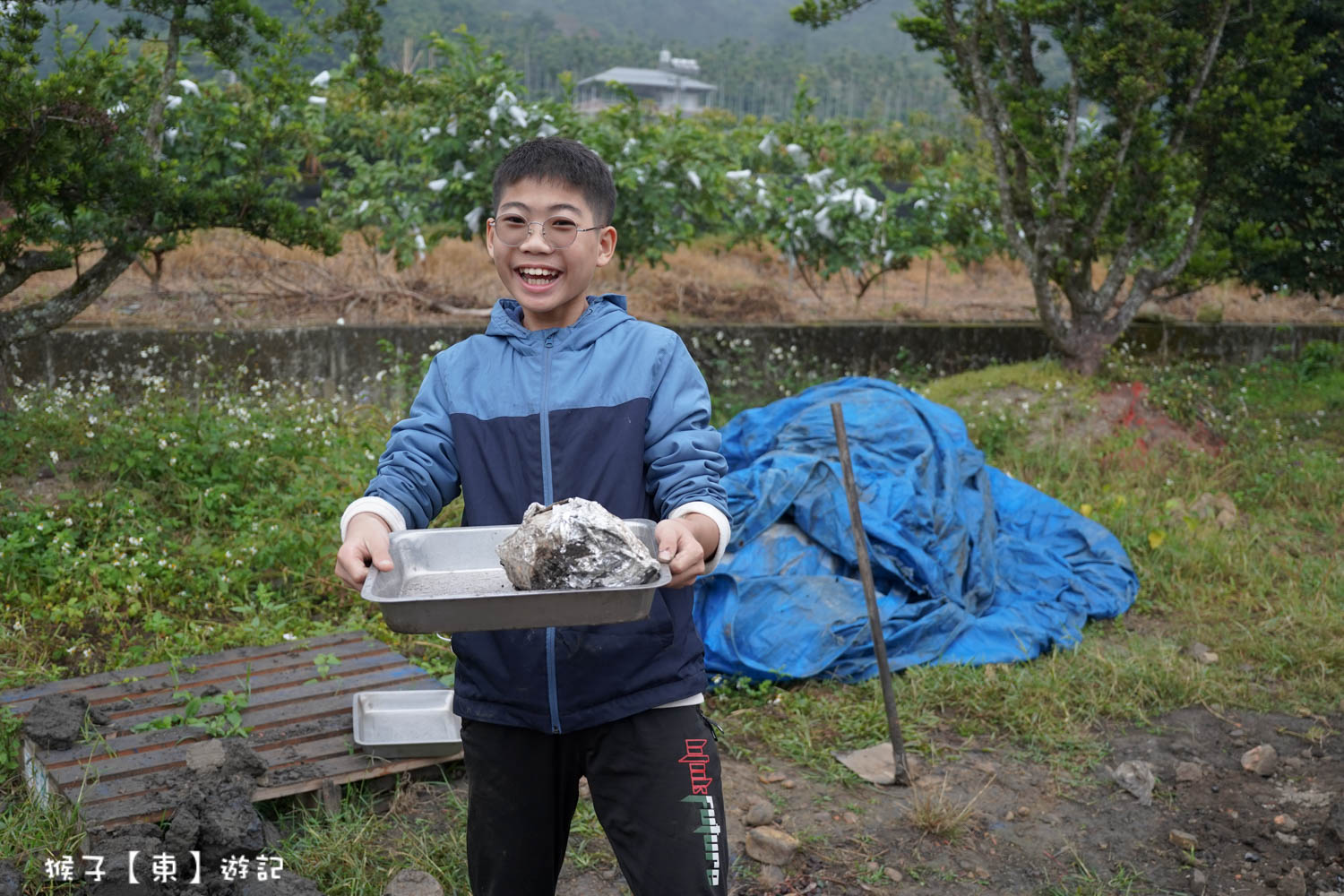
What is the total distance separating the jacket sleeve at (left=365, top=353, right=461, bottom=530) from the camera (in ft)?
6.21

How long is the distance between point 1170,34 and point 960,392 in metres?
2.31

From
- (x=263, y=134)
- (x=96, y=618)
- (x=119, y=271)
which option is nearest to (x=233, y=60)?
(x=263, y=134)

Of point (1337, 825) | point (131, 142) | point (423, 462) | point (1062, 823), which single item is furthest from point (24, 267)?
point (1337, 825)

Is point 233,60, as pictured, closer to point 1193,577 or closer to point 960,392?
point 960,392

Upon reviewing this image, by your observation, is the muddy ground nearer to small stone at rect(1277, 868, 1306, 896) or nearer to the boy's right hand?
small stone at rect(1277, 868, 1306, 896)

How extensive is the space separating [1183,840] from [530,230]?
2.50 metres

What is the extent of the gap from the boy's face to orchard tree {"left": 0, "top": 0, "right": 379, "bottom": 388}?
2838 millimetres

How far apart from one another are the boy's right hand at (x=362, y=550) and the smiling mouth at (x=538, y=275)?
486 mm

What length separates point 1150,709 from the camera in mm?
4035

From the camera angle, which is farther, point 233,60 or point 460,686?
point 233,60

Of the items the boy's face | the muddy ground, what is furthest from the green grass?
the boy's face

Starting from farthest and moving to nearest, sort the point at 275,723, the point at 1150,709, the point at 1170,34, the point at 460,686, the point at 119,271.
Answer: the point at 1170,34 < the point at 119,271 < the point at 1150,709 < the point at 275,723 < the point at 460,686

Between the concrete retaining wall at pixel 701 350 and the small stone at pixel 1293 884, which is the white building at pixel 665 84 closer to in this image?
the concrete retaining wall at pixel 701 350

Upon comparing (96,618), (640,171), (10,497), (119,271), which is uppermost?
(640,171)
